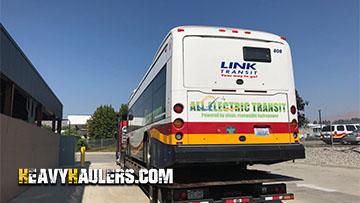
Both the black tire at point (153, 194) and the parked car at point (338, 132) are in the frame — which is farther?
the parked car at point (338, 132)

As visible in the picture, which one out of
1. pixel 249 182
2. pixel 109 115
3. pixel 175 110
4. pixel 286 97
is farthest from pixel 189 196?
pixel 109 115

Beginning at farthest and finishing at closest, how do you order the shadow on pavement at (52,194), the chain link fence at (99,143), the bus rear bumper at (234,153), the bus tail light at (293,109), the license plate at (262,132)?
the chain link fence at (99,143), the shadow on pavement at (52,194), the bus tail light at (293,109), the license plate at (262,132), the bus rear bumper at (234,153)

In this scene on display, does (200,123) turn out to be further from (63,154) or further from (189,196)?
(63,154)

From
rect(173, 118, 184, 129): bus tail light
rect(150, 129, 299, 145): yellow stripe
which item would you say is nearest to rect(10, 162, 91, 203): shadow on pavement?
rect(150, 129, 299, 145): yellow stripe

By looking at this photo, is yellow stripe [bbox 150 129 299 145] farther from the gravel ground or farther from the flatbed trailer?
the gravel ground

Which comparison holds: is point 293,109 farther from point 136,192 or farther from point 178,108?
point 136,192

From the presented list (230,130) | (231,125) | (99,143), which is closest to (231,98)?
(231,125)

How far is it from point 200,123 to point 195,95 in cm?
58

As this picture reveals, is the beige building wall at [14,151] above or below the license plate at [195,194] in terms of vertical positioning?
above

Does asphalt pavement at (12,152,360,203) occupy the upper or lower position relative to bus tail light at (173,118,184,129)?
lower

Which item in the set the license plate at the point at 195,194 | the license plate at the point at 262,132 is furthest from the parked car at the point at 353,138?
the license plate at the point at 195,194

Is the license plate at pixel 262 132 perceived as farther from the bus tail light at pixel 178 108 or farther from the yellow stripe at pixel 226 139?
the bus tail light at pixel 178 108

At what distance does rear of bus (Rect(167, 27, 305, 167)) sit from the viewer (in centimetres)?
555

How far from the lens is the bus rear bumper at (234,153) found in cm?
529
